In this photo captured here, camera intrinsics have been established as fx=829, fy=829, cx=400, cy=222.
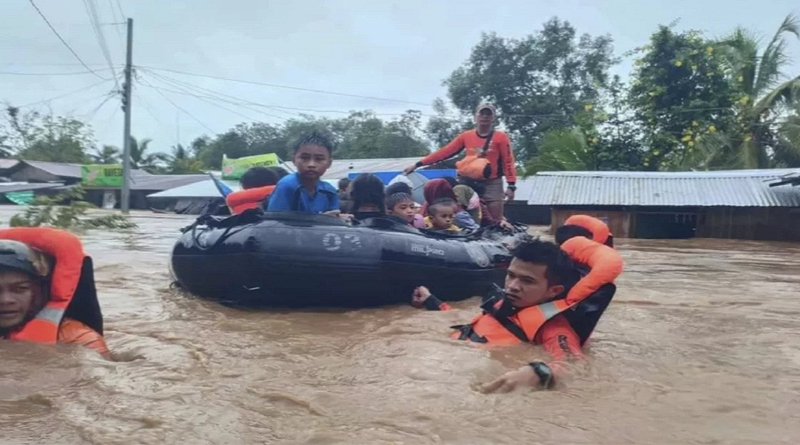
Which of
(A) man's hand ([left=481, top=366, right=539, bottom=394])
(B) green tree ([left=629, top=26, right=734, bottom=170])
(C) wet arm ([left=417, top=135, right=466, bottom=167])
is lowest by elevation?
(A) man's hand ([left=481, top=366, right=539, bottom=394])

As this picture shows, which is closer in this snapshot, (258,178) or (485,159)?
(258,178)

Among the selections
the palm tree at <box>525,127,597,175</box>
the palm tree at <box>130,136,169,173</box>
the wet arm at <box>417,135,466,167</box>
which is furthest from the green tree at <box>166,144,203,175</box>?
the wet arm at <box>417,135,466,167</box>

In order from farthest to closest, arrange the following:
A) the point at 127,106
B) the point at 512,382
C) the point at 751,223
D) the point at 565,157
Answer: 1. the point at 127,106
2. the point at 565,157
3. the point at 751,223
4. the point at 512,382

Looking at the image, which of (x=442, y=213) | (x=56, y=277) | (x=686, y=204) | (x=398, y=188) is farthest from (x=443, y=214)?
(x=686, y=204)

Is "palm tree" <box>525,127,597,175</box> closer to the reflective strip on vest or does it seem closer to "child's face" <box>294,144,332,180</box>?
"child's face" <box>294,144,332,180</box>

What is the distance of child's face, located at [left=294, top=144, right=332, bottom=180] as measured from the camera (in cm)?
553

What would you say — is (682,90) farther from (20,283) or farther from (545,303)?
(20,283)

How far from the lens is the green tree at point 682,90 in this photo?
21906mm

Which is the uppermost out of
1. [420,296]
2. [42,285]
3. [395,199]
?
[395,199]

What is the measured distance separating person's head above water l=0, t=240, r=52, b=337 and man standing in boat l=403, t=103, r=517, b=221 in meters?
4.29

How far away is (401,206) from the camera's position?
6242mm

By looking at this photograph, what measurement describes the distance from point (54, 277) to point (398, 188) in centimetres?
323

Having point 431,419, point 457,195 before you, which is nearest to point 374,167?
point 457,195

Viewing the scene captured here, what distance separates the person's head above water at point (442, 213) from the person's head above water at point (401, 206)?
294 millimetres
